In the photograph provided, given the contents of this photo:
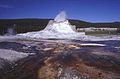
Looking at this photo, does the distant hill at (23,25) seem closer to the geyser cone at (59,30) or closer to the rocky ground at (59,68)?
the geyser cone at (59,30)

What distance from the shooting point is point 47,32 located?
3033 cm

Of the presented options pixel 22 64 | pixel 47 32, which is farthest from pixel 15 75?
pixel 47 32

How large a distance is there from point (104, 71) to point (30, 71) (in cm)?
293

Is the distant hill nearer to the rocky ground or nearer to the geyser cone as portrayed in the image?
the geyser cone

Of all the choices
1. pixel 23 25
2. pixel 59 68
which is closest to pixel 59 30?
pixel 59 68

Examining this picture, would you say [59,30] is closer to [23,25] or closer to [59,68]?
[59,68]

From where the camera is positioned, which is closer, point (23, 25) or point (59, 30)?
point (59, 30)

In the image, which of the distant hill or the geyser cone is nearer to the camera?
the geyser cone

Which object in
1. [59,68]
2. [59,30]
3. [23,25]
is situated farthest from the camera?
[23,25]

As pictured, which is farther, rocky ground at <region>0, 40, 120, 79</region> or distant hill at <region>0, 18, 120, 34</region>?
distant hill at <region>0, 18, 120, 34</region>

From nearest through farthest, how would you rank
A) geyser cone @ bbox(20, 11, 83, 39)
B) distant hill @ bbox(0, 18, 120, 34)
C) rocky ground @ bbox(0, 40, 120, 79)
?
rocky ground @ bbox(0, 40, 120, 79)
geyser cone @ bbox(20, 11, 83, 39)
distant hill @ bbox(0, 18, 120, 34)

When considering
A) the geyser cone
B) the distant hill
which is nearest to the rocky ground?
the geyser cone

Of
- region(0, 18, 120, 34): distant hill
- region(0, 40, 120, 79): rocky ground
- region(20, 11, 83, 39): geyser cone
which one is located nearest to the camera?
region(0, 40, 120, 79): rocky ground

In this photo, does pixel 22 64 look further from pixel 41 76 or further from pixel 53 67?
pixel 41 76
